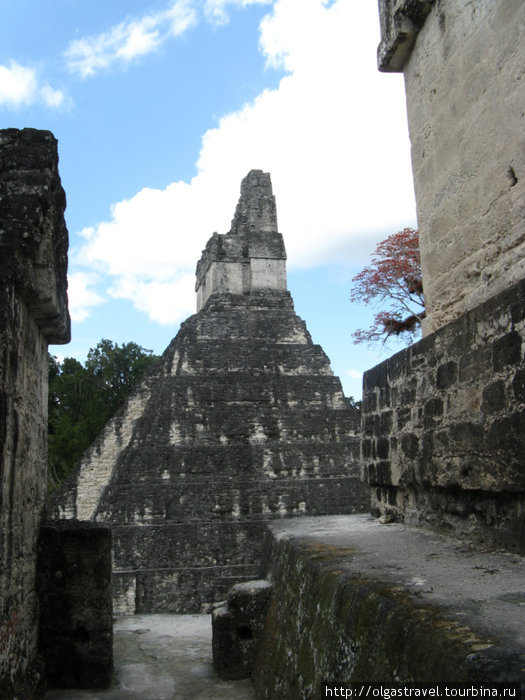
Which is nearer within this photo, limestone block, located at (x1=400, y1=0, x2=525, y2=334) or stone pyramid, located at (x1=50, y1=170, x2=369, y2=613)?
limestone block, located at (x1=400, y1=0, x2=525, y2=334)

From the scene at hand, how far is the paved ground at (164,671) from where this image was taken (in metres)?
4.33

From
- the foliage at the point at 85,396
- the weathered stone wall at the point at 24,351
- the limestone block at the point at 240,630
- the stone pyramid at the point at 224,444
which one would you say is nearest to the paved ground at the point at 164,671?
the limestone block at the point at 240,630

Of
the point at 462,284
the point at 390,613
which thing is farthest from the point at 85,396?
the point at 390,613

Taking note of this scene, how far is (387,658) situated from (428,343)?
2285 mm

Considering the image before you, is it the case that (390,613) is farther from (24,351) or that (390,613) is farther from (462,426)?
(24,351)

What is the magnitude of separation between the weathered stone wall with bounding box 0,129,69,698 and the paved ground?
2.73 ft

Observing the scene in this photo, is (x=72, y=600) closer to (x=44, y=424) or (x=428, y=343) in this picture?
(x=44, y=424)

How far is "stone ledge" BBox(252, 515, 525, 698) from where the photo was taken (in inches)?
66.3

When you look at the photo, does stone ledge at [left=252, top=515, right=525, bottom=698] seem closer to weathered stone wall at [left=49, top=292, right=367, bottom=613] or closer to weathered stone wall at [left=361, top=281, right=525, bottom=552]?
weathered stone wall at [left=361, top=281, right=525, bottom=552]

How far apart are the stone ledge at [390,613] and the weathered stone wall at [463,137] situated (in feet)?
5.01

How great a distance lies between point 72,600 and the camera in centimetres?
435

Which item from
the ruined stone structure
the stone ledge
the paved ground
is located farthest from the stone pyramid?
the ruined stone structure

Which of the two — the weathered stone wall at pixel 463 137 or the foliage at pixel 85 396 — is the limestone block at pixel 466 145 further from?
the foliage at pixel 85 396

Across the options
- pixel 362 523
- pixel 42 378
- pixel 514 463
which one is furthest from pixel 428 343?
pixel 42 378
